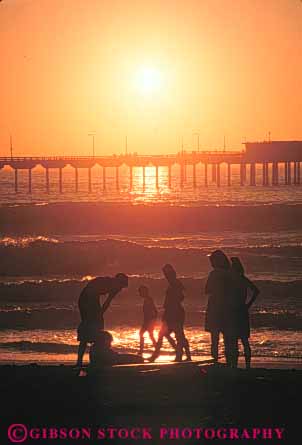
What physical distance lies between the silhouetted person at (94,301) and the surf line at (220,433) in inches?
113

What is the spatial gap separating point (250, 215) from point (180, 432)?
50.0 m

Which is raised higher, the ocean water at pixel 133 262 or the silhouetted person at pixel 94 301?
the silhouetted person at pixel 94 301

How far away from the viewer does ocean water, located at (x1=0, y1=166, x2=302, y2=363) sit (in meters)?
16.6

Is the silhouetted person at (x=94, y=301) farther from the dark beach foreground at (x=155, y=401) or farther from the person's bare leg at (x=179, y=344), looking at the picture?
the person's bare leg at (x=179, y=344)

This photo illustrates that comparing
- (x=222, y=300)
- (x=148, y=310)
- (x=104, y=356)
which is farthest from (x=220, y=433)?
(x=148, y=310)

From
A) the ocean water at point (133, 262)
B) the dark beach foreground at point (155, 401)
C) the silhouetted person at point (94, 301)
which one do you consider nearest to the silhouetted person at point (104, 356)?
the silhouetted person at point (94, 301)

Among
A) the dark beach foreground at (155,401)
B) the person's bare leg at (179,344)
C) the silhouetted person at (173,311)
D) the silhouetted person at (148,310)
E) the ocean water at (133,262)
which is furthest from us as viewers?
the ocean water at (133,262)

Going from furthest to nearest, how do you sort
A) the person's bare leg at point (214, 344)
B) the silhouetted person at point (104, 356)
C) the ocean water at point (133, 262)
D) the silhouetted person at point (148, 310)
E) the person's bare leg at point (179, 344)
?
the ocean water at point (133, 262) < the silhouetted person at point (148, 310) < the person's bare leg at point (179, 344) < the person's bare leg at point (214, 344) < the silhouetted person at point (104, 356)

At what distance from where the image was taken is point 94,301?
1015 cm

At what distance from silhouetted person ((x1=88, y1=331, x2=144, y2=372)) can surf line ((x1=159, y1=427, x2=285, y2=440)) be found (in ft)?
7.85

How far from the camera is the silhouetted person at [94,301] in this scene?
10062mm

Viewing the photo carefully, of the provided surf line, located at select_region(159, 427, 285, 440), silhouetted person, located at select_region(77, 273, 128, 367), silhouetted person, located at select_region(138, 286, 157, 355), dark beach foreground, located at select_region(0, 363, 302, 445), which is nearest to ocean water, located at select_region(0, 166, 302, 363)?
silhouetted person, located at select_region(138, 286, 157, 355)

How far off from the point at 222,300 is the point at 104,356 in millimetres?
1311

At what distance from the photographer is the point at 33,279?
99.2 ft
